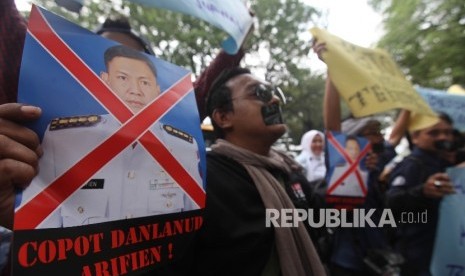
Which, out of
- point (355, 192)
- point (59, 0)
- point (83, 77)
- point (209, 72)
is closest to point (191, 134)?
point (83, 77)

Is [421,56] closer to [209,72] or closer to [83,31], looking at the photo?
[209,72]

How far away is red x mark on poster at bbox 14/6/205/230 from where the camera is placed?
73 centimetres

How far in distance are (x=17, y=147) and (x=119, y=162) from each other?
21 cm

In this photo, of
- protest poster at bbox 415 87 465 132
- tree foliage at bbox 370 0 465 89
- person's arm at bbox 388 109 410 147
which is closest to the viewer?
protest poster at bbox 415 87 465 132

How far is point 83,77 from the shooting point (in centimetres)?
84

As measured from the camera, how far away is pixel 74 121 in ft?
2.62

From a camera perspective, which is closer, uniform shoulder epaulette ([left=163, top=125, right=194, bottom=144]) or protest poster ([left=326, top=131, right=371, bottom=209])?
uniform shoulder epaulette ([left=163, top=125, right=194, bottom=144])

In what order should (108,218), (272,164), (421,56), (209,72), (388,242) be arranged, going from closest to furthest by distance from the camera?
1. (108,218)
2. (272,164)
3. (209,72)
4. (388,242)
5. (421,56)

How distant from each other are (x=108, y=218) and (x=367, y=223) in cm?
218

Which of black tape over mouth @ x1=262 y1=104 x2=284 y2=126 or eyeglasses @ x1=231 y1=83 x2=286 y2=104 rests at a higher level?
eyeglasses @ x1=231 y1=83 x2=286 y2=104

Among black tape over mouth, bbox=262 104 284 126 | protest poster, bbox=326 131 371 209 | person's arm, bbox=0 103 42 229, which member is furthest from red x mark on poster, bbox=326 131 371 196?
person's arm, bbox=0 103 42 229

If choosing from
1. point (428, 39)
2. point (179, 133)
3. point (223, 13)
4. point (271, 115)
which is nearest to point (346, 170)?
point (271, 115)

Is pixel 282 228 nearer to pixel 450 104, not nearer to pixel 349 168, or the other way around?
pixel 349 168

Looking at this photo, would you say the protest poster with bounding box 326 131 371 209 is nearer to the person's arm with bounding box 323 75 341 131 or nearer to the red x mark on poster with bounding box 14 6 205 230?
the person's arm with bounding box 323 75 341 131
